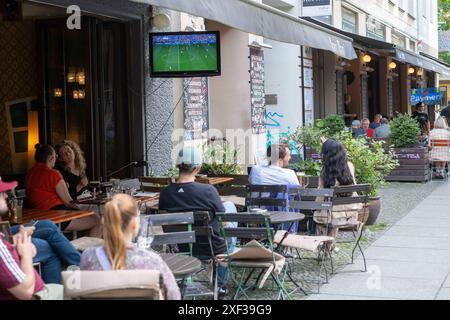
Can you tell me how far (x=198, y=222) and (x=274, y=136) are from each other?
11.1 m

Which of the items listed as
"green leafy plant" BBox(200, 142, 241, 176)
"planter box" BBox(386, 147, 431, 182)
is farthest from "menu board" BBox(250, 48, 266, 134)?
"green leafy plant" BBox(200, 142, 241, 176)

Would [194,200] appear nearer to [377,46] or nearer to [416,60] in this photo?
[377,46]

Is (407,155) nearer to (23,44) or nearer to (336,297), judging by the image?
(23,44)

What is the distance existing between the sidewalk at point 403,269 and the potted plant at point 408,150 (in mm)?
5238

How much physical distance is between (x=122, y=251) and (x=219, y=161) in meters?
7.33

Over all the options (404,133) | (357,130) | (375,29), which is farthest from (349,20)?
(404,133)

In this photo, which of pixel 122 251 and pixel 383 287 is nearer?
pixel 122 251

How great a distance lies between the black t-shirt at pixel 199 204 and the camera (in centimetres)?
639

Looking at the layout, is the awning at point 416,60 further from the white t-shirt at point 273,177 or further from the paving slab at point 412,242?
the white t-shirt at point 273,177

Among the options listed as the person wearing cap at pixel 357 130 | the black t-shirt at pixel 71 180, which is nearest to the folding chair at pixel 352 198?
the black t-shirt at pixel 71 180

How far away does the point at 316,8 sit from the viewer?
17.9 m

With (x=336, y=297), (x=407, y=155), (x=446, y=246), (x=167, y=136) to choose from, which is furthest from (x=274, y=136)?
(x=336, y=297)

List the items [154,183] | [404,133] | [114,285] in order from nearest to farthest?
[114,285], [154,183], [404,133]
